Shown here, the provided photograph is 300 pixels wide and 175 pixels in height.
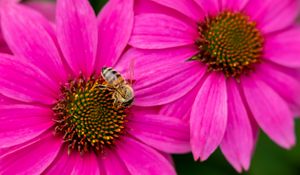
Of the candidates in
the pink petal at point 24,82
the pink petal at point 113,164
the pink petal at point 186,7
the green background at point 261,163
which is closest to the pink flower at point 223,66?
the pink petal at point 186,7

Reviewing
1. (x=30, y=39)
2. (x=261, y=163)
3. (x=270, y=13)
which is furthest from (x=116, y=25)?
(x=261, y=163)

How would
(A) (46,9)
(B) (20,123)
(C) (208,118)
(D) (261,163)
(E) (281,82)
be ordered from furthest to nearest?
(D) (261,163) → (A) (46,9) → (E) (281,82) → (C) (208,118) → (B) (20,123)

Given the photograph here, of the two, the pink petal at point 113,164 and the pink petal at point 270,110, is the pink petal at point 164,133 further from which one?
the pink petal at point 270,110

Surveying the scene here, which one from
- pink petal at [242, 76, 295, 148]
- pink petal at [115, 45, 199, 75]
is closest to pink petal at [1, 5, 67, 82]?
pink petal at [115, 45, 199, 75]

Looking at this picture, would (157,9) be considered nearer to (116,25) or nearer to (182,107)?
(116,25)

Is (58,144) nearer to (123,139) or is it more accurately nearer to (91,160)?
(91,160)
